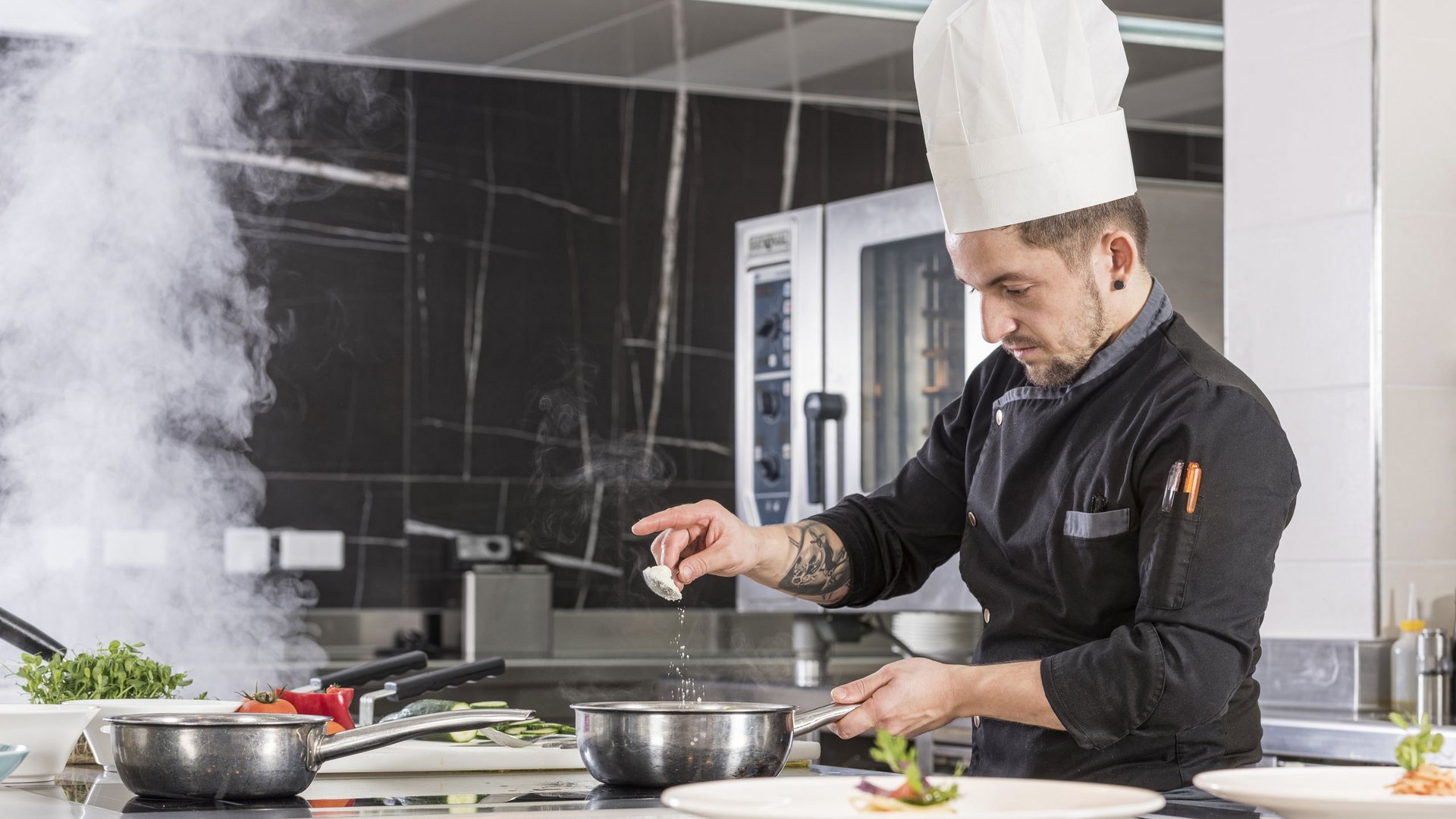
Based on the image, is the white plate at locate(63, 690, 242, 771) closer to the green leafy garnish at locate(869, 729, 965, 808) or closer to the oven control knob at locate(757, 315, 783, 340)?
the green leafy garnish at locate(869, 729, 965, 808)

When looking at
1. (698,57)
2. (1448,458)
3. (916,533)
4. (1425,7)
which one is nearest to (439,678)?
(916,533)

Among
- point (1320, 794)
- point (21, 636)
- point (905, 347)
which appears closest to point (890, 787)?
point (1320, 794)

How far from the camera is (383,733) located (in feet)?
4.65

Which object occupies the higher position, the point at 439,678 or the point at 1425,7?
the point at 1425,7

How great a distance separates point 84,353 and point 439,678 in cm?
297

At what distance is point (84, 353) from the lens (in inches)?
180

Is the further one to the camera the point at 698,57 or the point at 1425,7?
the point at 698,57

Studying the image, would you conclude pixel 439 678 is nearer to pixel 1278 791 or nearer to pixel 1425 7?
pixel 1278 791

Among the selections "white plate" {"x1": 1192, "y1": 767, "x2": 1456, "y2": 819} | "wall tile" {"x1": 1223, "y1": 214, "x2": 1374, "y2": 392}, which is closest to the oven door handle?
"wall tile" {"x1": 1223, "y1": 214, "x2": 1374, "y2": 392}

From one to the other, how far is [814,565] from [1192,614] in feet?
1.76

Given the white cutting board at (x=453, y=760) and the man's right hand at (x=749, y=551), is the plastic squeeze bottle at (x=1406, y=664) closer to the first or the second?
the man's right hand at (x=749, y=551)

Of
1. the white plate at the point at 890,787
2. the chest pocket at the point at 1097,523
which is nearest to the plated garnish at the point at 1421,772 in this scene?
Result: the white plate at the point at 890,787

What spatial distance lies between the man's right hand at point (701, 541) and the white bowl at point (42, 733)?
0.58 metres

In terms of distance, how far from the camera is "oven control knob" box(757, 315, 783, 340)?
408 cm
